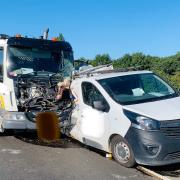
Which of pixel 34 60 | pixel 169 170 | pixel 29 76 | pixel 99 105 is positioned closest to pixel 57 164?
pixel 99 105

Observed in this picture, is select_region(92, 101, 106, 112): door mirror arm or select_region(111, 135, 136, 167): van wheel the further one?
select_region(92, 101, 106, 112): door mirror arm

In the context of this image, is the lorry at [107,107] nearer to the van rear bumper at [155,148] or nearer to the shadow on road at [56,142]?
the van rear bumper at [155,148]

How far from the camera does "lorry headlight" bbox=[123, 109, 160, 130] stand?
23.8 ft

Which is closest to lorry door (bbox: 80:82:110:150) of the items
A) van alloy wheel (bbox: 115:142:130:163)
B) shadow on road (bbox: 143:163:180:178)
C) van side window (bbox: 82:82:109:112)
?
van side window (bbox: 82:82:109:112)

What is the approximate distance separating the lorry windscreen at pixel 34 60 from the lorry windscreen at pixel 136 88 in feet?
9.70

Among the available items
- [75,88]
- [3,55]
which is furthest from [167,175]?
[3,55]

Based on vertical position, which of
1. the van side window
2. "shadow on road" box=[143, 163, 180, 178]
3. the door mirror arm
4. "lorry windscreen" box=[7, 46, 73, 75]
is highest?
"lorry windscreen" box=[7, 46, 73, 75]

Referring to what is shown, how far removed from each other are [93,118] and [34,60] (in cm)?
353

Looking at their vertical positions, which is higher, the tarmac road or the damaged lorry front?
the damaged lorry front

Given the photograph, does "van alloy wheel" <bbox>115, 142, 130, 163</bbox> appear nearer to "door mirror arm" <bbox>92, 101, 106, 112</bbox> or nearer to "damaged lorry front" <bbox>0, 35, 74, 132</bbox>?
"door mirror arm" <bbox>92, 101, 106, 112</bbox>

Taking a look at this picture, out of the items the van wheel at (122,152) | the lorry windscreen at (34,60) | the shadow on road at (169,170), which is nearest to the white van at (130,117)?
the van wheel at (122,152)

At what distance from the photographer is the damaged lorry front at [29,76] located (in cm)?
1029

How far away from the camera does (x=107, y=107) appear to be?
823 cm

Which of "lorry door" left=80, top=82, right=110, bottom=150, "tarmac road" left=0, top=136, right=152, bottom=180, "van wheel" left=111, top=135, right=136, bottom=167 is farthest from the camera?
"lorry door" left=80, top=82, right=110, bottom=150
